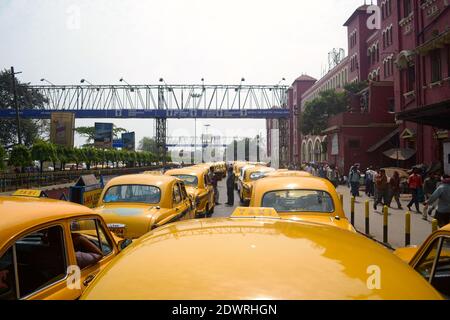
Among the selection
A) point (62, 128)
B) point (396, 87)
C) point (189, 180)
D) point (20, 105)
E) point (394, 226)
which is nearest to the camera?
point (394, 226)

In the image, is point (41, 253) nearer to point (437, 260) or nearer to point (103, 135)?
point (437, 260)

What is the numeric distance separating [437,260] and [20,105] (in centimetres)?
7133

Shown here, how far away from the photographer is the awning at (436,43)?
21.7 metres

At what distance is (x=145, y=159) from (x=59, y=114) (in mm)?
29475

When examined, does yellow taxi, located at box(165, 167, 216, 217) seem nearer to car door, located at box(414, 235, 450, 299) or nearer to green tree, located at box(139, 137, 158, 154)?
car door, located at box(414, 235, 450, 299)

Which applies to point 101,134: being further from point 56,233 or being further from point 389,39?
point 56,233

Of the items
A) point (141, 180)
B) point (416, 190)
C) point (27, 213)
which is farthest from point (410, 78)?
point (27, 213)

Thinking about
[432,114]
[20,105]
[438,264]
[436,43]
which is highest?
[20,105]

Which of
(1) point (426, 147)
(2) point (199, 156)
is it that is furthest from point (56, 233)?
(2) point (199, 156)

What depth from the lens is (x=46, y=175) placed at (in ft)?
98.7

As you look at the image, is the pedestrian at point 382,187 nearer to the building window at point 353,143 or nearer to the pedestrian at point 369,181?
the pedestrian at point 369,181

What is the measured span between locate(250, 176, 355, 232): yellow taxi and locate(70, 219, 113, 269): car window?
298 centimetres

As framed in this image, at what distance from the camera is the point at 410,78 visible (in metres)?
29.0

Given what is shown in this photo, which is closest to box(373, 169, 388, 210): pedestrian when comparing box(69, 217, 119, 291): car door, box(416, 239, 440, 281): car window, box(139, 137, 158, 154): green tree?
box(416, 239, 440, 281): car window
